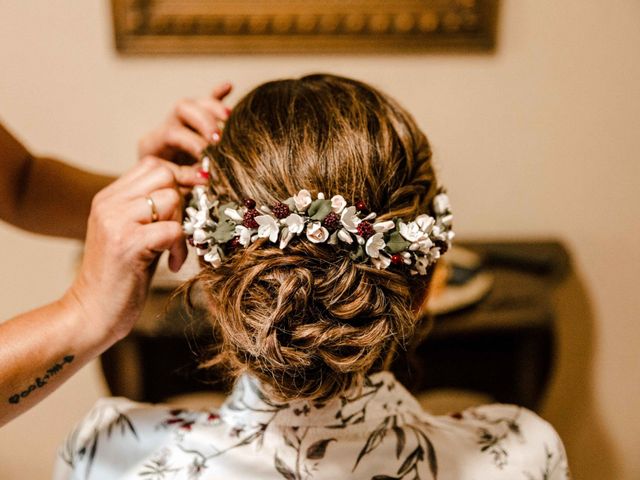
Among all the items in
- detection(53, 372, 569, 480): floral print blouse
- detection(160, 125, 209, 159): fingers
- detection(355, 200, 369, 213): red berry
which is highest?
detection(160, 125, 209, 159): fingers

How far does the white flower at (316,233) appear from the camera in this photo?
58 centimetres

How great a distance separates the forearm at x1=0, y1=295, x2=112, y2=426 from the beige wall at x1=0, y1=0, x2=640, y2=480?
1.03 m

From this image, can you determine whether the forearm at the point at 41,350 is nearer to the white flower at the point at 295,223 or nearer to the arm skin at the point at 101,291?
the arm skin at the point at 101,291

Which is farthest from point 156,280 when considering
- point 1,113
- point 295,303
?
point 295,303

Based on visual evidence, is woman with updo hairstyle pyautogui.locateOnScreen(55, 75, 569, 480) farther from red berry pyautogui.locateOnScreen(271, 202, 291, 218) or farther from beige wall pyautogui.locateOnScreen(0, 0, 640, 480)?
beige wall pyautogui.locateOnScreen(0, 0, 640, 480)

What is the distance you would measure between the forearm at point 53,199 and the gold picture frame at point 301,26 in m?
0.65

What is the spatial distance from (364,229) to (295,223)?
69mm

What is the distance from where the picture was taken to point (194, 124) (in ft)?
2.94

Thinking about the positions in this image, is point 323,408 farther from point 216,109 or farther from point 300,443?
point 216,109

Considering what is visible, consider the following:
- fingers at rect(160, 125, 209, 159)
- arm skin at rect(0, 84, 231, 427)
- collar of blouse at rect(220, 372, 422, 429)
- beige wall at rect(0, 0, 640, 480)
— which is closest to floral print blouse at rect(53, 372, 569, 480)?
collar of blouse at rect(220, 372, 422, 429)

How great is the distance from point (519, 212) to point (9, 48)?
1.42 meters

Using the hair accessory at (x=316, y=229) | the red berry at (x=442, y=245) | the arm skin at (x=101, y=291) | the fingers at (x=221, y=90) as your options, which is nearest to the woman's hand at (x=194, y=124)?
the fingers at (x=221, y=90)

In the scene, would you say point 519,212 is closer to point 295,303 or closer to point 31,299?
point 295,303

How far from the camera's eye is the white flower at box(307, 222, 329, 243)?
1.91 feet
